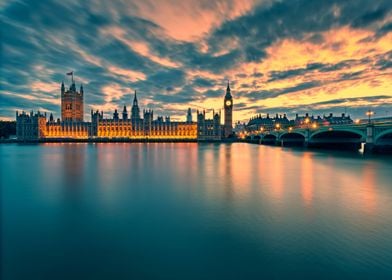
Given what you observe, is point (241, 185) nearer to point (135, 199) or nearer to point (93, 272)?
point (135, 199)

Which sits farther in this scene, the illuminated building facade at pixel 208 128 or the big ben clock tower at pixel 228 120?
the big ben clock tower at pixel 228 120

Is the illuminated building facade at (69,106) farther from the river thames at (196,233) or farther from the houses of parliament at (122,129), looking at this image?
the river thames at (196,233)

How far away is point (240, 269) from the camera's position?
6980 mm

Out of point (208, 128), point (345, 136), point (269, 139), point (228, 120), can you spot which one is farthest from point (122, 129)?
point (345, 136)

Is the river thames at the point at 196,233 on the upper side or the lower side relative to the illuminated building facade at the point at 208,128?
lower

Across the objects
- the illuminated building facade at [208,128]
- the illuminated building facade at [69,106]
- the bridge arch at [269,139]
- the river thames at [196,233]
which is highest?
the illuminated building facade at [69,106]

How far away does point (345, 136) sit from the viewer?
62.9 m

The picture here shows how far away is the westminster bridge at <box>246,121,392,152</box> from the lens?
3803 cm

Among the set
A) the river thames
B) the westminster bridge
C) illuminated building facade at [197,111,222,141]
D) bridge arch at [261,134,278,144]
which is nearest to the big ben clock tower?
illuminated building facade at [197,111,222,141]

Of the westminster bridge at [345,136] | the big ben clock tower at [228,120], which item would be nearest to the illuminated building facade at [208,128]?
the big ben clock tower at [228,120]

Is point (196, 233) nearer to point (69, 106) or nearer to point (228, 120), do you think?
point (228, 120)

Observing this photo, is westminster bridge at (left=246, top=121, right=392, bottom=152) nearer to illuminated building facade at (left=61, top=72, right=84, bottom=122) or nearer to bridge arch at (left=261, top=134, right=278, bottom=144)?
bridge arch at (left=261, top=134, right=278, bottom=144)

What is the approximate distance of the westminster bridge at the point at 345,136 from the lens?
1497 inches

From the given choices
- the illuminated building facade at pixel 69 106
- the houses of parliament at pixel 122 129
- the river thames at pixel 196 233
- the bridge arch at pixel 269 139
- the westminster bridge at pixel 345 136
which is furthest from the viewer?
the illuminated building facade at pixel 69 106
